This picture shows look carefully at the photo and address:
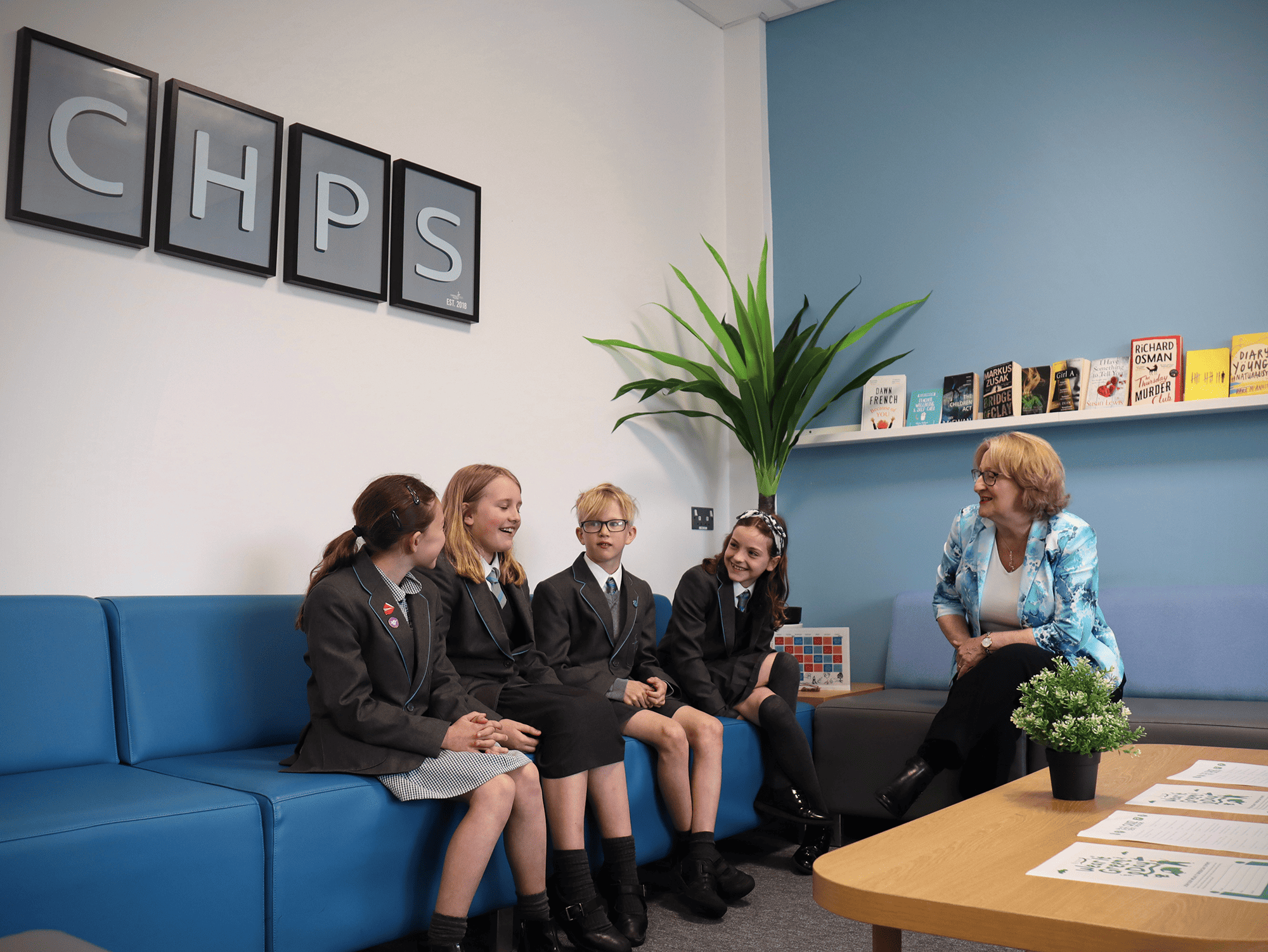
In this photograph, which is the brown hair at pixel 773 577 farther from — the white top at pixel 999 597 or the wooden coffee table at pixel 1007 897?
the wooden coffee table at pixel 1007 897

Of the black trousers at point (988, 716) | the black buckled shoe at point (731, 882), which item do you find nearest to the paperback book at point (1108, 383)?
the black trousers at point (988, 716)

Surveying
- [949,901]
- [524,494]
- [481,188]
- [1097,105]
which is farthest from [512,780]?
[1097,105]

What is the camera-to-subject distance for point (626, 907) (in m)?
2.13

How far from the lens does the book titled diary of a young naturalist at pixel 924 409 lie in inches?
145

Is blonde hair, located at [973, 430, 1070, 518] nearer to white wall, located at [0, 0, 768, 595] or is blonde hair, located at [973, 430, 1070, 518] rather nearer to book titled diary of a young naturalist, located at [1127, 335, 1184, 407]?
book titled diary of a young naturalist, located at [1127, 335, 1184, 407]

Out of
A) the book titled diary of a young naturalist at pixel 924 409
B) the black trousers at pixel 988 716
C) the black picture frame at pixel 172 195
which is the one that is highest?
the black picture frame at pixel 172 195

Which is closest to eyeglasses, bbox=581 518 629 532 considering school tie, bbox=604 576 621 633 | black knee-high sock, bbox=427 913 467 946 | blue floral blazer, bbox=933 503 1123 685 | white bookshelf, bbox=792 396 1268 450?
school tie, bbox=604 576 621 633

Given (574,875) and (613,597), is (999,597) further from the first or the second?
(574,875)

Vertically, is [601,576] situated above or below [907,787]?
above

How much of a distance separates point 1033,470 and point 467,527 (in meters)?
1.52

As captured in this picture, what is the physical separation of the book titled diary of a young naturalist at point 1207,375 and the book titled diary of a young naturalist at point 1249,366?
0.02 m

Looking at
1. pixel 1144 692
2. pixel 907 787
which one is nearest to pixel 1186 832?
pixel 907 787

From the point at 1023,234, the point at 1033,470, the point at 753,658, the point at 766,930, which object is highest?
the point at 1023,234

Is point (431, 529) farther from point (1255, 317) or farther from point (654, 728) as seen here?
point (1255, 317)
